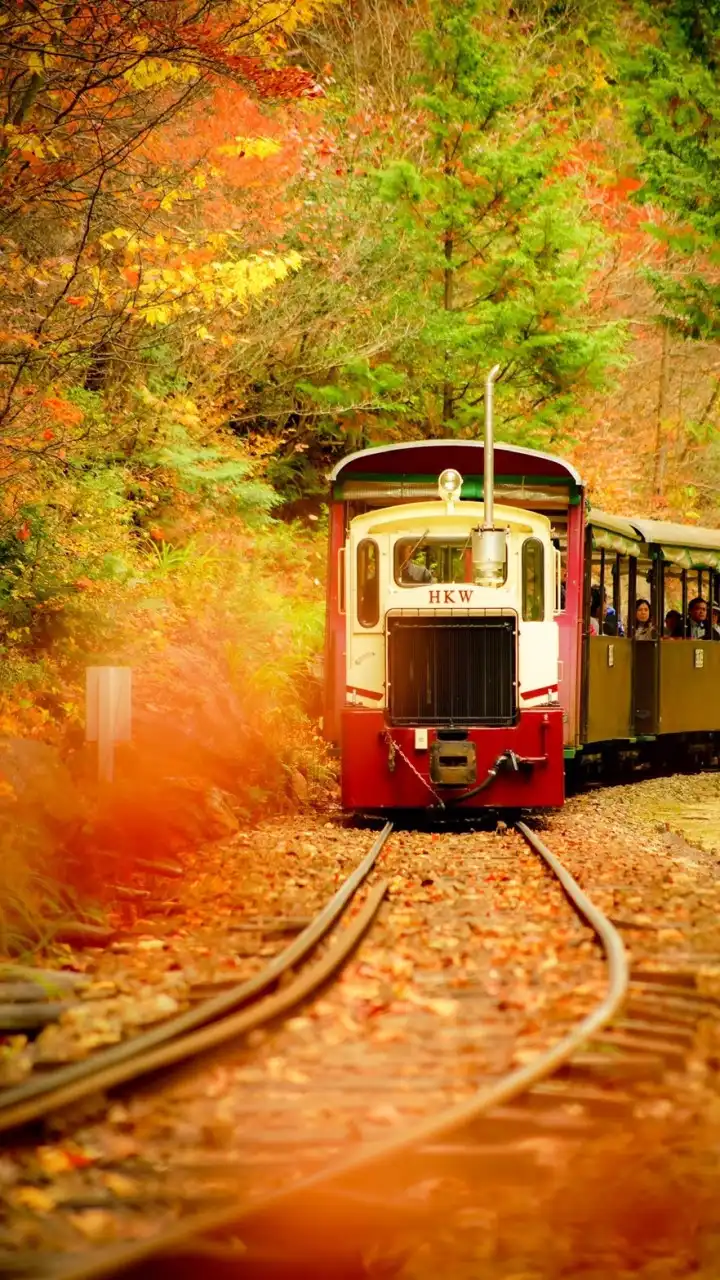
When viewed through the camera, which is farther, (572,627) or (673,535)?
(673,535)

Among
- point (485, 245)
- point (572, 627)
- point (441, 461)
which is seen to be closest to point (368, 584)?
point (441, 461)

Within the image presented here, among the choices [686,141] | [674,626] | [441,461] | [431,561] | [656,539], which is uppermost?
[686,141]

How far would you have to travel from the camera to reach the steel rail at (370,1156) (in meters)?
3.48

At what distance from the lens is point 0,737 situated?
33.3ft

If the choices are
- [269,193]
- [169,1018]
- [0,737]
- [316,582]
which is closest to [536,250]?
[269,193]

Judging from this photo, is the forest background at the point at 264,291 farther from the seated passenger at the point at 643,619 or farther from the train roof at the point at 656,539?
the seated passenger at the point at 643,619

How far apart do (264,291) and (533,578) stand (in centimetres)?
746

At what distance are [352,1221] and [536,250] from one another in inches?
750

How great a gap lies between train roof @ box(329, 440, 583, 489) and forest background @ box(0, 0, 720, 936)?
2210 millimetres

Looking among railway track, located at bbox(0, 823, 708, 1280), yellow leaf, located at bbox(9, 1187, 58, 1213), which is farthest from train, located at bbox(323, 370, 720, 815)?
yellow leaf, located at bbox(9, 1187, 58, 1213)

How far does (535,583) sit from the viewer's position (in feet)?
44.7

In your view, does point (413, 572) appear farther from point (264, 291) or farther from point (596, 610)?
point (264, 291)

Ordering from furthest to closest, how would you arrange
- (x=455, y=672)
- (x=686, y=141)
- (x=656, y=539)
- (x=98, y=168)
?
(x=686, y=141)
(x=656, y=539)
(x=455, y=672)
(x=98, y=168)

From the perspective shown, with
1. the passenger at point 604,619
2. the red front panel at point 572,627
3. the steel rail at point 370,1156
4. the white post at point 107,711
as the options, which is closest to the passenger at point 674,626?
the passenger at point 604,619
